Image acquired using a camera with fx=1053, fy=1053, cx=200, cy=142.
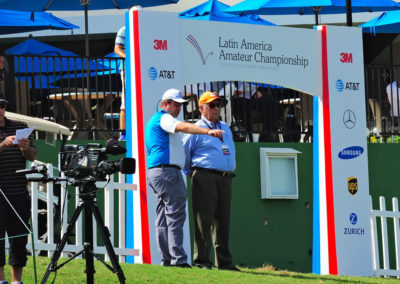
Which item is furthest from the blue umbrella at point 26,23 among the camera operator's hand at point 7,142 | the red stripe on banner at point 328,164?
the camera operator's hand at point 7,142

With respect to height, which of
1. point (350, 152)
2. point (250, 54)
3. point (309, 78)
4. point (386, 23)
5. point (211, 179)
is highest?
point (386, 23)

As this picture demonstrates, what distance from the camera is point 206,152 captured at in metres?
11.6

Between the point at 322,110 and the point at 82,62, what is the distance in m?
3.24

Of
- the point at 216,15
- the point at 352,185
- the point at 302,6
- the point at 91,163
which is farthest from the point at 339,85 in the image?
the point at 91,163

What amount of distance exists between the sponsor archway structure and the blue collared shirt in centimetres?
90

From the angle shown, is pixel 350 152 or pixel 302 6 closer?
pixel 350 152

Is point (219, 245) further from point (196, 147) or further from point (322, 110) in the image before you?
point (322, 110)

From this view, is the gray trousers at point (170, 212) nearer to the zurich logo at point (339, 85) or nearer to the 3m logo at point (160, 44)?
the 3m logo at point (160, 44)

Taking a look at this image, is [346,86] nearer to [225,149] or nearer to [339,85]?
[339,85]

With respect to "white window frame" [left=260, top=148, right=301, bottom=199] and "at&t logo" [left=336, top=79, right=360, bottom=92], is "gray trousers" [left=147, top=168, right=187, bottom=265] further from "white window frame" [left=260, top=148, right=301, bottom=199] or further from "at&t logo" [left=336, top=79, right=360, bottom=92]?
"at&t logo" [left=336, top=79, right=360, bottom=92]

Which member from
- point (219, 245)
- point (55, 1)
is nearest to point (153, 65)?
point (219, 245)

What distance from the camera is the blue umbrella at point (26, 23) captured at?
59.1 feet

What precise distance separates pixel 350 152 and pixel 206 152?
10.3 feet

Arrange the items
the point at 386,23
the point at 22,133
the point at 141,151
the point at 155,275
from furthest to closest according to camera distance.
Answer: the point at 386,23
the point at 141,151
the point at 155,275
the point at 22,133
